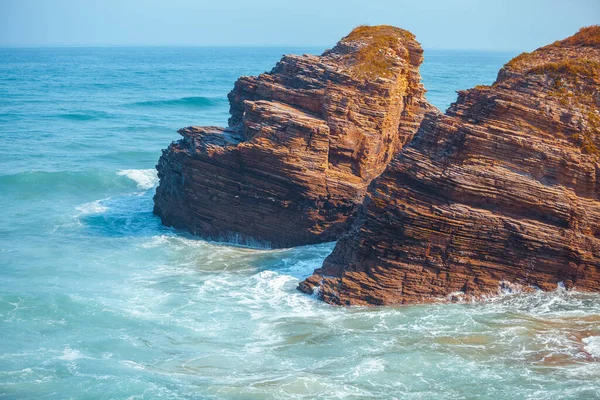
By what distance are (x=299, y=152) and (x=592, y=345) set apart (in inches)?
534

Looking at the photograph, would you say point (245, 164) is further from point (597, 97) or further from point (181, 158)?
point (597, 97)

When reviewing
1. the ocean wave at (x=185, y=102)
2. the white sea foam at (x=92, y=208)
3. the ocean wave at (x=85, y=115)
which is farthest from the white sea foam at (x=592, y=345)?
the ocean wave at (x=185, y=102)

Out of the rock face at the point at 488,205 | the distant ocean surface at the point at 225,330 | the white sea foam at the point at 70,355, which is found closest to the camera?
the distant ocean surface at the point at 225,330

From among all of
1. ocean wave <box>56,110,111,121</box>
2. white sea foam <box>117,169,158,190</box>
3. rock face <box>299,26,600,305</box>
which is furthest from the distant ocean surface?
ocean wave <box>56,110,111,121</box>

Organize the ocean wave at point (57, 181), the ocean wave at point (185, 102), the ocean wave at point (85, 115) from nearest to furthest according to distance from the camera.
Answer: the ocean wave at point (57, 181)
the ocean wave at point (85, 115)
the ocean wave at point (185, 102)

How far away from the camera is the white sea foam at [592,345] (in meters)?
21.0

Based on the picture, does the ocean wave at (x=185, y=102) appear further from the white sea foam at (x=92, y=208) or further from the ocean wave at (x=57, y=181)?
the white sea foam at (x=92, y=208)

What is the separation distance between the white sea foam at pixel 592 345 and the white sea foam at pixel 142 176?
89.7 feet

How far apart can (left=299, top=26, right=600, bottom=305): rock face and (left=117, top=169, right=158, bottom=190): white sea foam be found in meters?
20.6

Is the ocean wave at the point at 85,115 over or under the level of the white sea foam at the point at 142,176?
over

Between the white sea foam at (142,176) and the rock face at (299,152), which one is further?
the white sea foam at (142,176)

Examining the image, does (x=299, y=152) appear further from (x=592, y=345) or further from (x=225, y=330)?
(x=592, y=345)

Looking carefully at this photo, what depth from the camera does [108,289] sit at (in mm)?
27719

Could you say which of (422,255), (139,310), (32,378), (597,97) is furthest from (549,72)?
(32,378)
